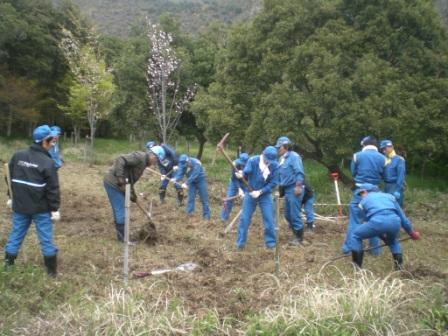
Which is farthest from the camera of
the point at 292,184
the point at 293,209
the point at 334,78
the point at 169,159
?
the point at 334,78

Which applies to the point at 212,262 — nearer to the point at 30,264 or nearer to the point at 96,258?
the point at 96,258

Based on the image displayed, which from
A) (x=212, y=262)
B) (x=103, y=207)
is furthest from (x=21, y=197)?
(x=103, y=207)

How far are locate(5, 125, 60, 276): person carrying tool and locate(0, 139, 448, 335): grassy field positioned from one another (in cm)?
29

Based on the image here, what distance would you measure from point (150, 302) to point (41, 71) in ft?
99.6

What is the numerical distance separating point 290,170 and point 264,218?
1.12 metres

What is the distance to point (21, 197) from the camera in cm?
548

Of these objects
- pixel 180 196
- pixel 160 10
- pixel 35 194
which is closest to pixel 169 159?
pixel 180 196

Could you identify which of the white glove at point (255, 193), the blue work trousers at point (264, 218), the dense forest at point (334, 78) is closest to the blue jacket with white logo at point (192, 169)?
the blue work trousers at point (264, 218)

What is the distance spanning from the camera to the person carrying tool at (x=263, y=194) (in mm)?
7387

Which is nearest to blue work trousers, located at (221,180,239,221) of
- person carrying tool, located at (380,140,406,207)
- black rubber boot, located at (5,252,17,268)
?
person carrying tool, located at (380,140,406,207)

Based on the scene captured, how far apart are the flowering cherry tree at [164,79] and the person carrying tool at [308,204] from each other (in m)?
11.0

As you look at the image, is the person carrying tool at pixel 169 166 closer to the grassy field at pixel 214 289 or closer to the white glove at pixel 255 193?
the grassy field at pixel 214 289

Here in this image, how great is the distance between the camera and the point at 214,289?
5.42 meters

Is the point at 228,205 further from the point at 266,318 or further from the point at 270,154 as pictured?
the point at 266,318
